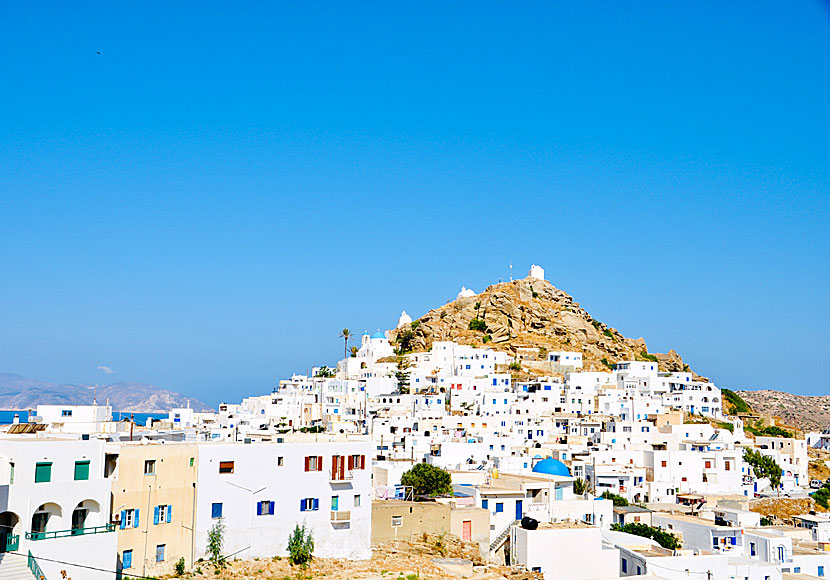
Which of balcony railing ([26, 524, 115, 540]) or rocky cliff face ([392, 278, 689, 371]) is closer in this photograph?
balcony railing ([26, 524, 115, 540])

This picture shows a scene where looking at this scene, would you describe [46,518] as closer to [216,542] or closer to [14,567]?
[14,567]

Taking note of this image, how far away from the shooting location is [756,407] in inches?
4993

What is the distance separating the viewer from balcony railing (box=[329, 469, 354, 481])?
99.7ft

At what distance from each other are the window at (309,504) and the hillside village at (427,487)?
4cm

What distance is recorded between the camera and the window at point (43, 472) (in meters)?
23.3

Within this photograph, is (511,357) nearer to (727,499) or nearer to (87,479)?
(727,499)

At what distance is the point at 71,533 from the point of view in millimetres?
23531

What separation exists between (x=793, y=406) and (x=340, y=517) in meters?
120

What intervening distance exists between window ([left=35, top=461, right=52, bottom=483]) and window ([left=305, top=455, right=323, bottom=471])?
861cm

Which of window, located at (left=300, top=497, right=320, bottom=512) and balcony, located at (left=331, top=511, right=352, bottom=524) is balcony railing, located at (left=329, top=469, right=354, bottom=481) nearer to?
window, located at (left=300, top=497, right=320, bottom=512)

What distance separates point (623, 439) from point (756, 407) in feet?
244

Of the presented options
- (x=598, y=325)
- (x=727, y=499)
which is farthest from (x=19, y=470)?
(x=598, y=325)

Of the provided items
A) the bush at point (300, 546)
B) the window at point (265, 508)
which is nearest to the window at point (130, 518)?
the window at point (265, 508)

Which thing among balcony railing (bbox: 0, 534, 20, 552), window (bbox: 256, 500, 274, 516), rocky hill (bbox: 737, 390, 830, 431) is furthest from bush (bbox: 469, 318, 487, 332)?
balcony railing (bbox: 0, 534, 20, 552)
